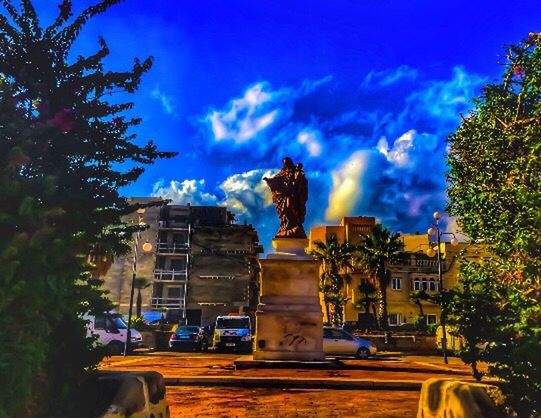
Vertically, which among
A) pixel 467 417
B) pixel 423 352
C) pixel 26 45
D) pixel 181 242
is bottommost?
pixel 423 352

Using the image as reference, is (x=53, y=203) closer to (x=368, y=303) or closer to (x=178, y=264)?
(x=368, y=303)

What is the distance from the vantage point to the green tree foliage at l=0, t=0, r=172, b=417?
377 centimetres

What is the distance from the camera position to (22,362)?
3.62 meters

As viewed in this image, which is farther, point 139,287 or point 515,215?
point 139,287

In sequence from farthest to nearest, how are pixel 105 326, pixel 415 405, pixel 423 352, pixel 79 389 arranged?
pixel 423 352 → pixel 105 326 → pixel 415 405 → pixel 79 389

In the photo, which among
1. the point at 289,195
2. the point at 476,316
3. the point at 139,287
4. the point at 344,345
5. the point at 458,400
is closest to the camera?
the point at 458,400

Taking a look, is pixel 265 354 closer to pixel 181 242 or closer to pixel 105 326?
pixel 105 326

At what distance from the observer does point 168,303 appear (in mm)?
61969

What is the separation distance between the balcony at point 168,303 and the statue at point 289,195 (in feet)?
152

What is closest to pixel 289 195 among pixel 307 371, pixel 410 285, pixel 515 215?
pixel 307 371

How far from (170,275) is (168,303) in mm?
3689

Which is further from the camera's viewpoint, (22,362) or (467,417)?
(467,417)

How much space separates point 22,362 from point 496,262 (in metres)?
11.1

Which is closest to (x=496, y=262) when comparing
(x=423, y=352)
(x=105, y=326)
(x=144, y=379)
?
(x=144, y=379)
